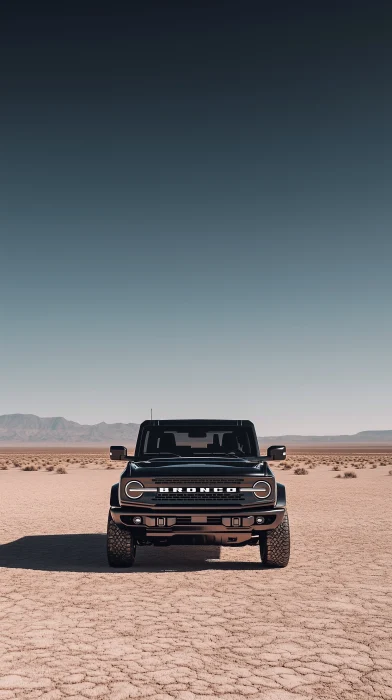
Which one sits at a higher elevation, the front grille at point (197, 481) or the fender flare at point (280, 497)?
the front grille at point (197, 481)

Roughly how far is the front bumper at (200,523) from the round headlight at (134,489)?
19 cm

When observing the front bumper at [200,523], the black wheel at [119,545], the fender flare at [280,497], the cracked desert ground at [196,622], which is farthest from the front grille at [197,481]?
the cracked desert ground at [196,622]

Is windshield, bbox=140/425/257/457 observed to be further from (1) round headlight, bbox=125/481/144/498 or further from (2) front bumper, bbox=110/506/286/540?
(2) front bumper, bbox=110/506/286/540

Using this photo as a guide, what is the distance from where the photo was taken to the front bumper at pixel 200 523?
29.6 ft

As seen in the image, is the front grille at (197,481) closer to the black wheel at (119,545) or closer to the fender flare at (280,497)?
the fender flare at (280,497)

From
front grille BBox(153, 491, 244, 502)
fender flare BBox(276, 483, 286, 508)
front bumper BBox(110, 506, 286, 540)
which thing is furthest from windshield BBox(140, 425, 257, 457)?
front bumper BBox(110, 506, 286, 540)

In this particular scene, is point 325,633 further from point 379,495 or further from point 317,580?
point 379,495

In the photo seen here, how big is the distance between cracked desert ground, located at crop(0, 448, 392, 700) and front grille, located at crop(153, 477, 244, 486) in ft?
3.89

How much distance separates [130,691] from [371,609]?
3479 millimetres

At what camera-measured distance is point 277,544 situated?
9555 mm

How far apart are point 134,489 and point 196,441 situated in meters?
2.00

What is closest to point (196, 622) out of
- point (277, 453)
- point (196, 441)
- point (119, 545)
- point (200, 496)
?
point (200, 496)

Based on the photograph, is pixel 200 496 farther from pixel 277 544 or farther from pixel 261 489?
pixel 277 544

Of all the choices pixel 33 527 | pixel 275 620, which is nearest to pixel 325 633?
pixel 275 620
